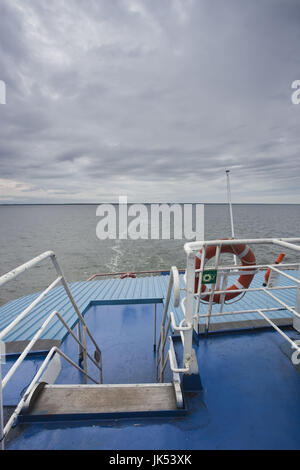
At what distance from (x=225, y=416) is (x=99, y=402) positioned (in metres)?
1.20

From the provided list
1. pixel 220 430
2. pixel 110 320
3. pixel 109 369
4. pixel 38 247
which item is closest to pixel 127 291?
pixel 110 320

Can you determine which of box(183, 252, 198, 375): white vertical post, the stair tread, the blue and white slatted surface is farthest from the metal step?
the blue and white slatted surface

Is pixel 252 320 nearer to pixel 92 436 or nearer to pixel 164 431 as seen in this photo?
pixel 164 431

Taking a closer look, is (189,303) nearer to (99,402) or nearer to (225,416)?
(225,416)

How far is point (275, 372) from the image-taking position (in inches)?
102

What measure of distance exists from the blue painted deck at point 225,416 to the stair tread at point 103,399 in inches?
4.0

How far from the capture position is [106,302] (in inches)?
217

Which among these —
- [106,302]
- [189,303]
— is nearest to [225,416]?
[189,303]

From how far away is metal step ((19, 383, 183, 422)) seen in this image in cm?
192

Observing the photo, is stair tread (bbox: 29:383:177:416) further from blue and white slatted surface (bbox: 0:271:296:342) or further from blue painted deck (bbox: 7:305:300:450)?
blue and white slatted surface (bbox: 0:271:296:342)

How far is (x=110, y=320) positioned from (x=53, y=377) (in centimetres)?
328

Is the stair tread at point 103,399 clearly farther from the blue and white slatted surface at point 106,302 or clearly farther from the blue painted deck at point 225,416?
the blue and white slatted surface at point 106,302
